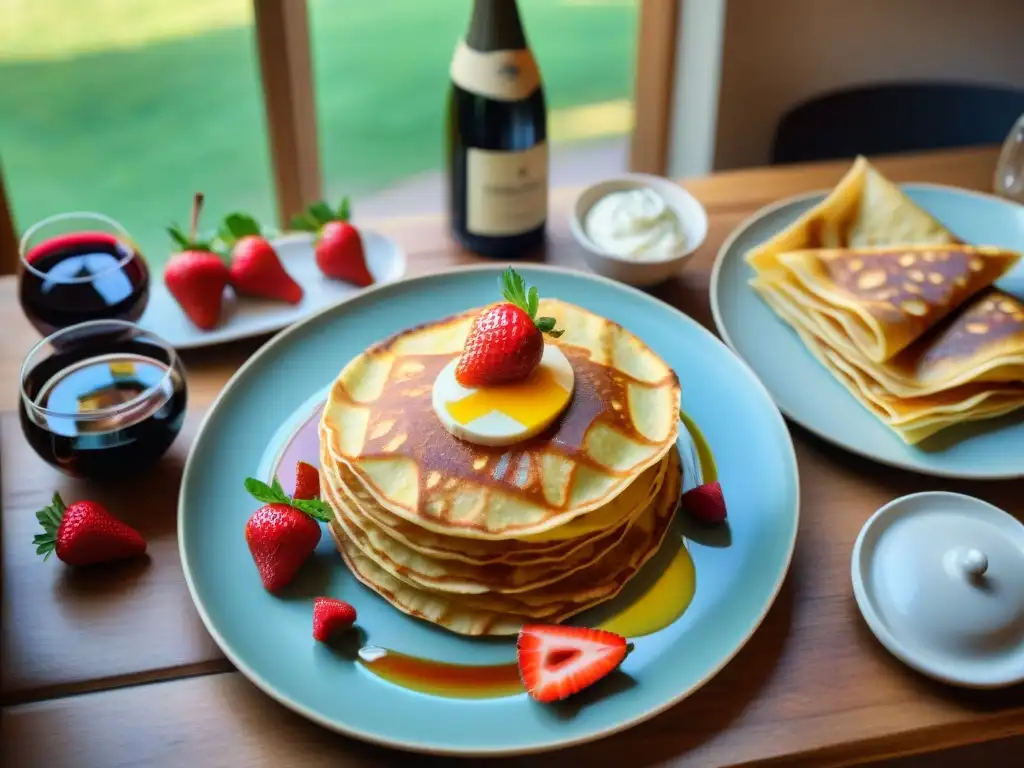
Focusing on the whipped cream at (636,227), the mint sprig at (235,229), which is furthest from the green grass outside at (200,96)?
the whipped cream at (636,227)

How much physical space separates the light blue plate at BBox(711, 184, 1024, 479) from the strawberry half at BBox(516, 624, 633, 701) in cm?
46

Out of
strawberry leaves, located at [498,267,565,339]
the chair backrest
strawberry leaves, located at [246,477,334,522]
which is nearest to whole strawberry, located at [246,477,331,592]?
strawberry leaves, located at [246,477,334,522]

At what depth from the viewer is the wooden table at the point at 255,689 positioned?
0.94 metres

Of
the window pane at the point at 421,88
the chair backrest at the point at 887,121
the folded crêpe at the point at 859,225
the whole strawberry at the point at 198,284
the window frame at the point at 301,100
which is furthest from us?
the window pane at the point at 421,88

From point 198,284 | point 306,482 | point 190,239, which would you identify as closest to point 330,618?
point 306,482

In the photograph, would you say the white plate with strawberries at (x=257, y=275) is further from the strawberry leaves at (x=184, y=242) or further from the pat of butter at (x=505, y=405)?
the pat of butter at (x=505, y=405)

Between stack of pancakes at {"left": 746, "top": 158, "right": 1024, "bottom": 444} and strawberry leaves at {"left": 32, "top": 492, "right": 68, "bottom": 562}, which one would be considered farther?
stack of pancakes at {"left": 746, "top": 158, "right": 1024, "bottom": 444}

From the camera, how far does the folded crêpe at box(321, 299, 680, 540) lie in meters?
1.01

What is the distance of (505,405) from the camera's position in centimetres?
108

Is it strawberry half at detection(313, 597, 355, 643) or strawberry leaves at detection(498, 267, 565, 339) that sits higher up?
strawberry leaves at detection(498, 267, 565, 339)

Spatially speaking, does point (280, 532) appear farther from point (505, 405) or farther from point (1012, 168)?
point (1012, 168)

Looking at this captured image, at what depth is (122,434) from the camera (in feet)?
3.75

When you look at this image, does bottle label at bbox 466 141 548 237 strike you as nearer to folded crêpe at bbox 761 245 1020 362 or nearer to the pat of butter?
folded crêpe at bbox 761 245 1020 362

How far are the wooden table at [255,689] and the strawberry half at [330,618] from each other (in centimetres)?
→ 8
